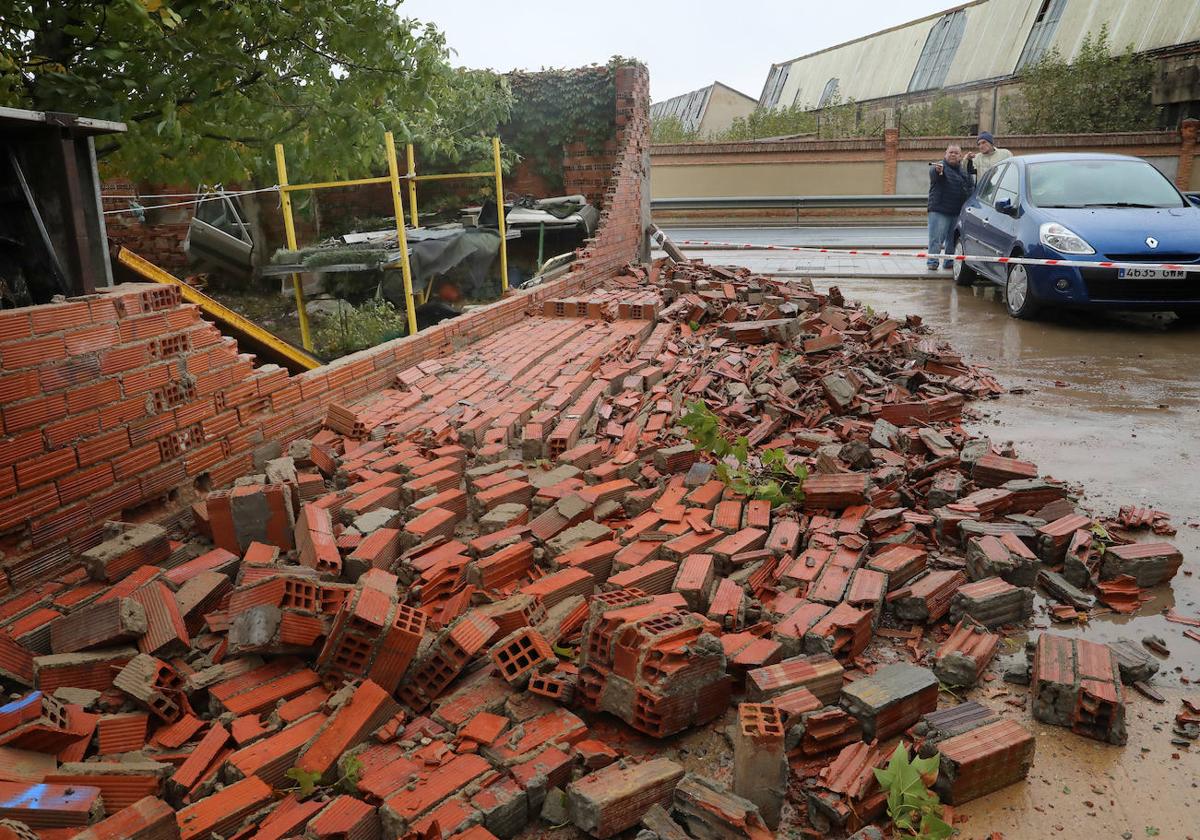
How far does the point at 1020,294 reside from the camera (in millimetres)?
9328

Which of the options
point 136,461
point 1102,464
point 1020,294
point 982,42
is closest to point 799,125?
point 982,42

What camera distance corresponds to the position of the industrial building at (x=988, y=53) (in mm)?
23828

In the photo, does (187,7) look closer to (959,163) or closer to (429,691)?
(429,691)

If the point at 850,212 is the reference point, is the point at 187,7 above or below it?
above

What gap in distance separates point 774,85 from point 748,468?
48.0 m

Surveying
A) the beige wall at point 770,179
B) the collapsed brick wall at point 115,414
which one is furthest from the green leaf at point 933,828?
the beige wall at point 770,179

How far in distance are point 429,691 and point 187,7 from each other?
16.7ft

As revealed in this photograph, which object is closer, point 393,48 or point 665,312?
point 393,48

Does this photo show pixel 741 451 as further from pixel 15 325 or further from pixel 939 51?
pixel 939 51

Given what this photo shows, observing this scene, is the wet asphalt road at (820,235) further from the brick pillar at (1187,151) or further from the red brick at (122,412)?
the red brick at (122,412)

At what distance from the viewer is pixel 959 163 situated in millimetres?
11914

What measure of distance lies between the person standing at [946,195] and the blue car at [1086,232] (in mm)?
881

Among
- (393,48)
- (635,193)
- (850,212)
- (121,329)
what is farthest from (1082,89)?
(121,329)

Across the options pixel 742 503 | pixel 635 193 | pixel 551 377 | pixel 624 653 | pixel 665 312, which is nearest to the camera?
pixel 624 653
